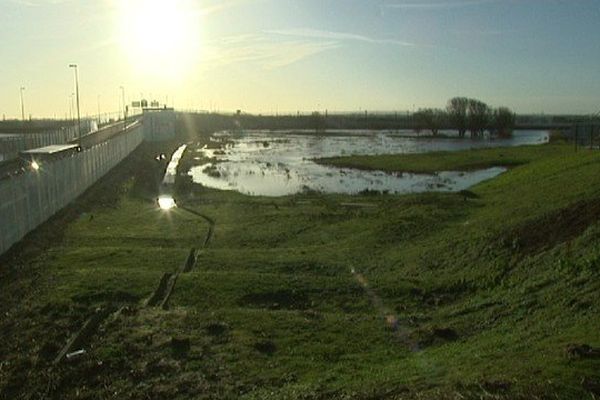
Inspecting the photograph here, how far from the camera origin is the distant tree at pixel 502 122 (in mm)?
145000

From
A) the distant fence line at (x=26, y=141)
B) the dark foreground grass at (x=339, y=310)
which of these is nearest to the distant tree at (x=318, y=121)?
the distant fence line at (x=26, y=141)

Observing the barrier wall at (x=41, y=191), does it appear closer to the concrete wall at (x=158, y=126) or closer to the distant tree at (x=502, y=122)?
the concrete wall at (x=158, y=126)

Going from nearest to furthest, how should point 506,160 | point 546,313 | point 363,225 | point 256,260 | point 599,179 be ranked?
point 546,313 → point 256,260 → point 599,179 → point 363,225 → point 506,160

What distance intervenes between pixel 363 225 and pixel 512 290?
41.3 feet

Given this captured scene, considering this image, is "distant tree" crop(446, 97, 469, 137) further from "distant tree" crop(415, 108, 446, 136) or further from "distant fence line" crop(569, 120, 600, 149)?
"distant fence line" crop(569, 120, 600, 149)

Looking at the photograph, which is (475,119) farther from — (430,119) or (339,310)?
(339,310)

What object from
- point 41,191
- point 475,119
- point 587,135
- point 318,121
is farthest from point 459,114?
point 41,191

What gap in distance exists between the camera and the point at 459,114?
14588cm

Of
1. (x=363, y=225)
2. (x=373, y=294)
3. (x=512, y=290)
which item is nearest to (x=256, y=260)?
(x=373, y=294)

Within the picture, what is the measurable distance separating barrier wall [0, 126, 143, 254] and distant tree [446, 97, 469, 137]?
109 m

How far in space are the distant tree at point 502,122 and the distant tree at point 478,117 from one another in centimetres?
170

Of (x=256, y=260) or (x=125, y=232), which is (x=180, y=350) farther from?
Answer: (x=125, y=232)

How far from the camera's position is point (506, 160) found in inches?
2400

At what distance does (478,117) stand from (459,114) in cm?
428
